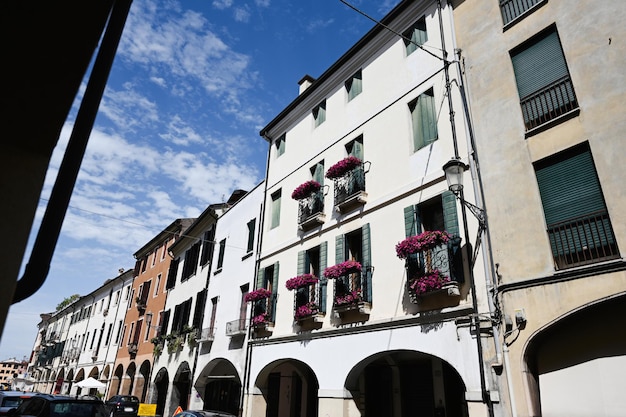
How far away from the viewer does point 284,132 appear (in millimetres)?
20656

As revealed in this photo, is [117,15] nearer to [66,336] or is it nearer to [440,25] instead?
[440,25]

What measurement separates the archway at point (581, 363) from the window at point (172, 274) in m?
25.9

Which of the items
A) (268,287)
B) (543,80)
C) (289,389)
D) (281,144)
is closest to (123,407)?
(289,389)

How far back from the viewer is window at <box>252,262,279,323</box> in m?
16.9

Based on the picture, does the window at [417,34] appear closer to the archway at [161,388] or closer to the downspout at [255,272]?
the downspout at [255,272]

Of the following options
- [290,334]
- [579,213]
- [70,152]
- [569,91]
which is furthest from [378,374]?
[70,152]

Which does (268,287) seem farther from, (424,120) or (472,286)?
(472,286)

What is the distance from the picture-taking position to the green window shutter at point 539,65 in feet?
32.1

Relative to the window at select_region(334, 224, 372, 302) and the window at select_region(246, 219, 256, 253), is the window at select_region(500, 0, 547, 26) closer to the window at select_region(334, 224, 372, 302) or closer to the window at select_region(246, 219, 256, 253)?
the window at select_region(334, 224, 372, 302)

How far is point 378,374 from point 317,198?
6485 mm

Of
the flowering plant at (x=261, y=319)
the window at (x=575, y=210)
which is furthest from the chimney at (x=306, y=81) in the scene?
the window at (x=575, y=210)

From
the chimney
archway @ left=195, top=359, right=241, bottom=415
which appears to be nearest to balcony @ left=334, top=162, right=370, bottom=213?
the chimney

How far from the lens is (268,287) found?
1831cm

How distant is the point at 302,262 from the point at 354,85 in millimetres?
7004
